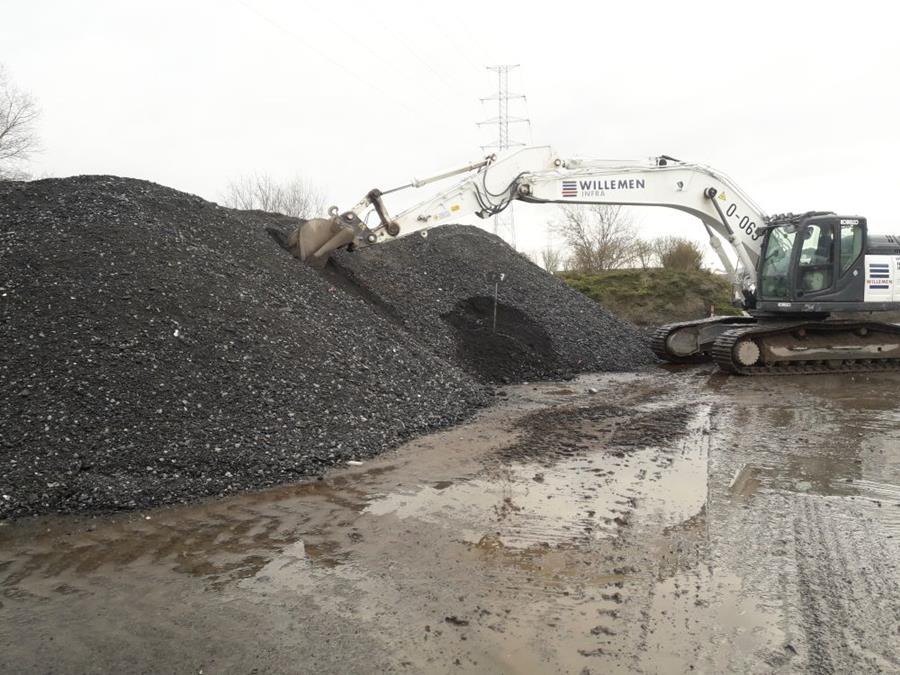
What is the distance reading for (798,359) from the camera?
447 inches

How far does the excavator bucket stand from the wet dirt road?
186 inches

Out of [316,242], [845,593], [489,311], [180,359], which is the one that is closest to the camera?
[845,593]

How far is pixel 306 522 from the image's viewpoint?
15.4ft

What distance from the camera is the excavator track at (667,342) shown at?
12.7 meters

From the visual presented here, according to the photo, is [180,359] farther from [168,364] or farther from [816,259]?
[816,259]

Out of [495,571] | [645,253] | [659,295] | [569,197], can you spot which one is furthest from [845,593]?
[645,253]

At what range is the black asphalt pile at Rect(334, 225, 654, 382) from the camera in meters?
11.0

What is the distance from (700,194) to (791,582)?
9.35 metres

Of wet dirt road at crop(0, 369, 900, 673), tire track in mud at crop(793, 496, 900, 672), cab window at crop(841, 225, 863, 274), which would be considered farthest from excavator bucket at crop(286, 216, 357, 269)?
cab window at crop(841, 225, 863, 274)

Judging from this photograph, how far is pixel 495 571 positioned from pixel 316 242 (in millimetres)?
7362

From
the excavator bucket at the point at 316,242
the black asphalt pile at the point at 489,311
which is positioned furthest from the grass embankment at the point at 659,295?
the excavator bucket at the point at 316,242

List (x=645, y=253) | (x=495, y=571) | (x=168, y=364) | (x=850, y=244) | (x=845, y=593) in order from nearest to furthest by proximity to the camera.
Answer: (x=845, y=593) → (x=495, y=571) → (x=168, y=364) → (x=850, y=244) → (x=645, y=253)

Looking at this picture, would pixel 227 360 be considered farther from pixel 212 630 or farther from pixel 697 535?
pixel 697 535

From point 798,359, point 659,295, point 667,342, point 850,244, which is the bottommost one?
point 798,359
